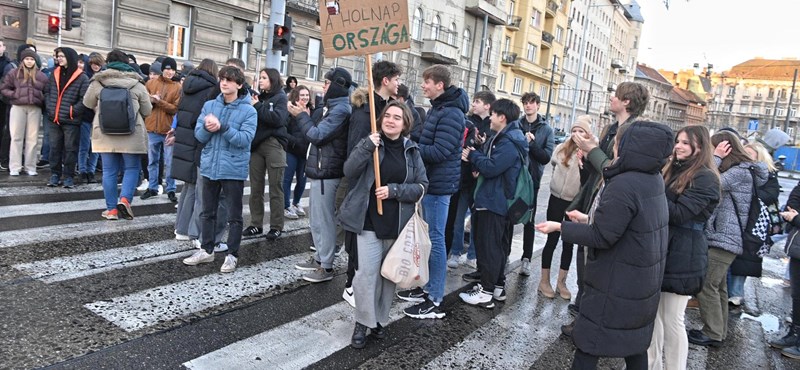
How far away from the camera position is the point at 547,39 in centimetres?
5197

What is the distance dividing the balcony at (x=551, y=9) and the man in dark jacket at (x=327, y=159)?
49865mm

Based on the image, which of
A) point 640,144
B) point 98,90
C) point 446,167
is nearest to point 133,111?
point 98,90

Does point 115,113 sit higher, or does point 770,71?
point 770,71

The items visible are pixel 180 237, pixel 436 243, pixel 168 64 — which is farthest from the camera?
pixel 168 64

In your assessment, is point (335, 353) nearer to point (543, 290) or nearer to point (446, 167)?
point (446, 167)

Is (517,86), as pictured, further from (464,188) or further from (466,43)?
(464,188)

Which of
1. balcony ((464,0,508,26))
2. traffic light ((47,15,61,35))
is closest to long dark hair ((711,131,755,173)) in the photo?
traffic light ((47,15,61,35))

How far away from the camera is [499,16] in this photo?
40.0 meters

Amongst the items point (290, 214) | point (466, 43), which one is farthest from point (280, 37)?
point (466, 43)

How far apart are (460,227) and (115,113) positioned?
4.31 m

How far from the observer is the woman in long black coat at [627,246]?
3.13 meters

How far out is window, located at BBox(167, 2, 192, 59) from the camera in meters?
19.9

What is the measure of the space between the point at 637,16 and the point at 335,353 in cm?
9692

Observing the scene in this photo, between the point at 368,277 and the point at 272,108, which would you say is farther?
the point at 272,108
